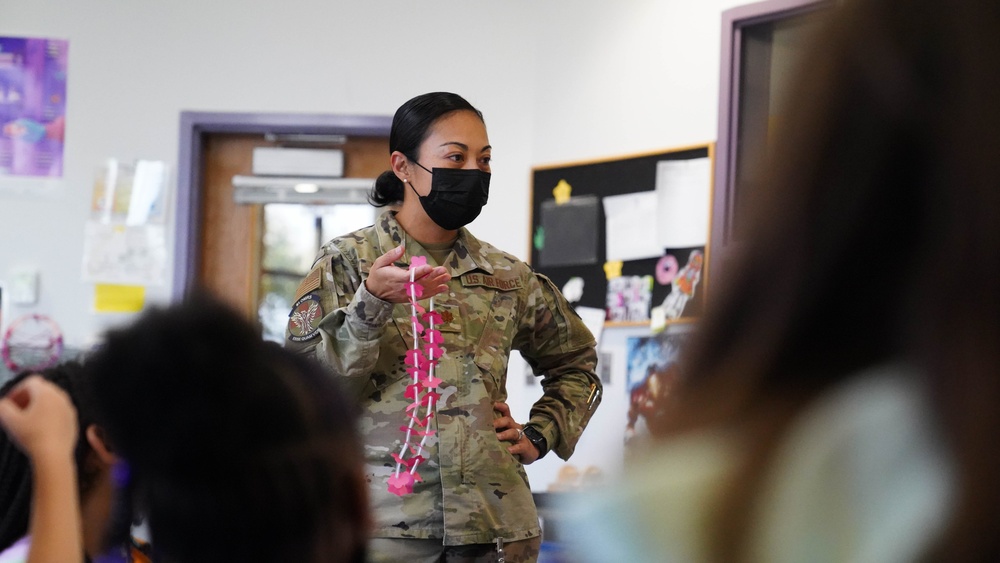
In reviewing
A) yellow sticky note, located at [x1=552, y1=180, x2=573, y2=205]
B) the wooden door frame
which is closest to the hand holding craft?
yellow sticky note, located at [x1=552, y1=180, x2=573, y2=205]

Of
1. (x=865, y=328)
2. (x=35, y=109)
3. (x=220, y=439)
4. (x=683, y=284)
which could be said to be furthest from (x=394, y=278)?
(x=35, y=109)

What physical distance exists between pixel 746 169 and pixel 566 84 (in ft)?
12.0

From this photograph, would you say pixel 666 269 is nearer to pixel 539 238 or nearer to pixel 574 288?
pixel 574 288

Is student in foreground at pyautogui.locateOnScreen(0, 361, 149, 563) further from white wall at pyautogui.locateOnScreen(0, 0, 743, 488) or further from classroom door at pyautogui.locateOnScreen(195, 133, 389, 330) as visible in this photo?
classroom door at pyautogui.locateOnScreen(195, 133, 389, 330)

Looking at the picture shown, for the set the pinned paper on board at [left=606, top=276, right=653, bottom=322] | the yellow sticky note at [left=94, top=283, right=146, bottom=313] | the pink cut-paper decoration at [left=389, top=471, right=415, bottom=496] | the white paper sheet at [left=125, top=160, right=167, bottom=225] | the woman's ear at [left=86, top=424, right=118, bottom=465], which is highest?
the white paper sheet at [left=125, top=160, right=167, bottom=225]

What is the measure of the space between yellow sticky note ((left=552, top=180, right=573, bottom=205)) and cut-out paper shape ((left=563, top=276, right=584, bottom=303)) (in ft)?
0.96

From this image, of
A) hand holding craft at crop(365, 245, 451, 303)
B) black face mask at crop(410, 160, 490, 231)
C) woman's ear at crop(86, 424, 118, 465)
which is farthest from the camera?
black face mask at crop(410, 160, 490, 231)

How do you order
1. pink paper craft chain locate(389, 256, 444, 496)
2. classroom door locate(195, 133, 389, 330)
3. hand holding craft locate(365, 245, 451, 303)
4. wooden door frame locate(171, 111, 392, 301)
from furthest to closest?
1. classroom door locate(195, 133, 389, 330)
2. wooden door frame locate(171, 111, 392, 301)
3. pink paper craft chain locate(389, 256, 444, 496)
4. hand holding craft locate(365, 245, 451, 303)

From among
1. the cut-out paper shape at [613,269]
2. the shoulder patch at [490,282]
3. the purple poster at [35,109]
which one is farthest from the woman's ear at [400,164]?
the purple poster at [35,109]

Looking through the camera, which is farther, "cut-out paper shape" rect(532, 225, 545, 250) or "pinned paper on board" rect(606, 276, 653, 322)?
"cut-out paper shape" rect(532, 225, 545, 250)

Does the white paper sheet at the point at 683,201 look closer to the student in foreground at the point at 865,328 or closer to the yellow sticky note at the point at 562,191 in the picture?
the yellow sticky note at the point at 562,191

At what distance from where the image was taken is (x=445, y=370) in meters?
2.19

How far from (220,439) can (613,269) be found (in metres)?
2.97

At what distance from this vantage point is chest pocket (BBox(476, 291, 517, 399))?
225cm
